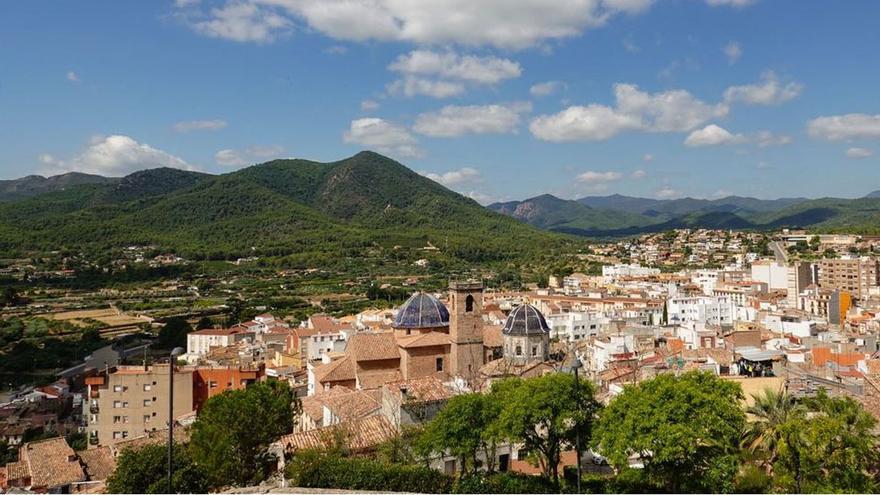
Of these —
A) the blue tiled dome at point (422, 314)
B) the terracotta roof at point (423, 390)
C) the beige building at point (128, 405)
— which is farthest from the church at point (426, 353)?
the beige building at point (128, 405)

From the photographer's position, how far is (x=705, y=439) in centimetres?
1600

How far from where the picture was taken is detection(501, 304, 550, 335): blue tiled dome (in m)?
37.8

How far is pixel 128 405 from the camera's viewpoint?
35.0 metres

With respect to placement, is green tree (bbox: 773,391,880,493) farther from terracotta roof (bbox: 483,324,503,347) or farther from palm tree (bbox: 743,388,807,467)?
terracotta roof (bbox: 483,324,503,347)

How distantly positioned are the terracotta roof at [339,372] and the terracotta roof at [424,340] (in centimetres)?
294

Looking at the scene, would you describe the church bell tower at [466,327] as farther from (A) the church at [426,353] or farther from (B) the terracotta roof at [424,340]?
(B) the terracotta roof at [424,340]

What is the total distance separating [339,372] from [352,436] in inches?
492

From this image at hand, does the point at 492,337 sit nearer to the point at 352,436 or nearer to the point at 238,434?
the point at 352,436

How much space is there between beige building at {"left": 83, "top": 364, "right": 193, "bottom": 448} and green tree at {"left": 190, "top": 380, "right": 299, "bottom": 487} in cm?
1586

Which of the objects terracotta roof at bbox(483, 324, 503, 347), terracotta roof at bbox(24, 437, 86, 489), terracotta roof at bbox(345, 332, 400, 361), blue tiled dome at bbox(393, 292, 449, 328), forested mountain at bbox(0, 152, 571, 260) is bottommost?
terracotta roof at bbox(24, 437, 86, 489)

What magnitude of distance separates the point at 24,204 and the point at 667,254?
165604 millimetres

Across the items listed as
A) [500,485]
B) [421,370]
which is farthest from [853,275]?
[500,485]

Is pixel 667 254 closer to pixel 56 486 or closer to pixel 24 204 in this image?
pixel 56 486

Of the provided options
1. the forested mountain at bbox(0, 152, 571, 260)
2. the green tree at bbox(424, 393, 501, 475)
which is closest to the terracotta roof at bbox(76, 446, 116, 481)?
the green tree at bbox(424, 393, 501, 475)
